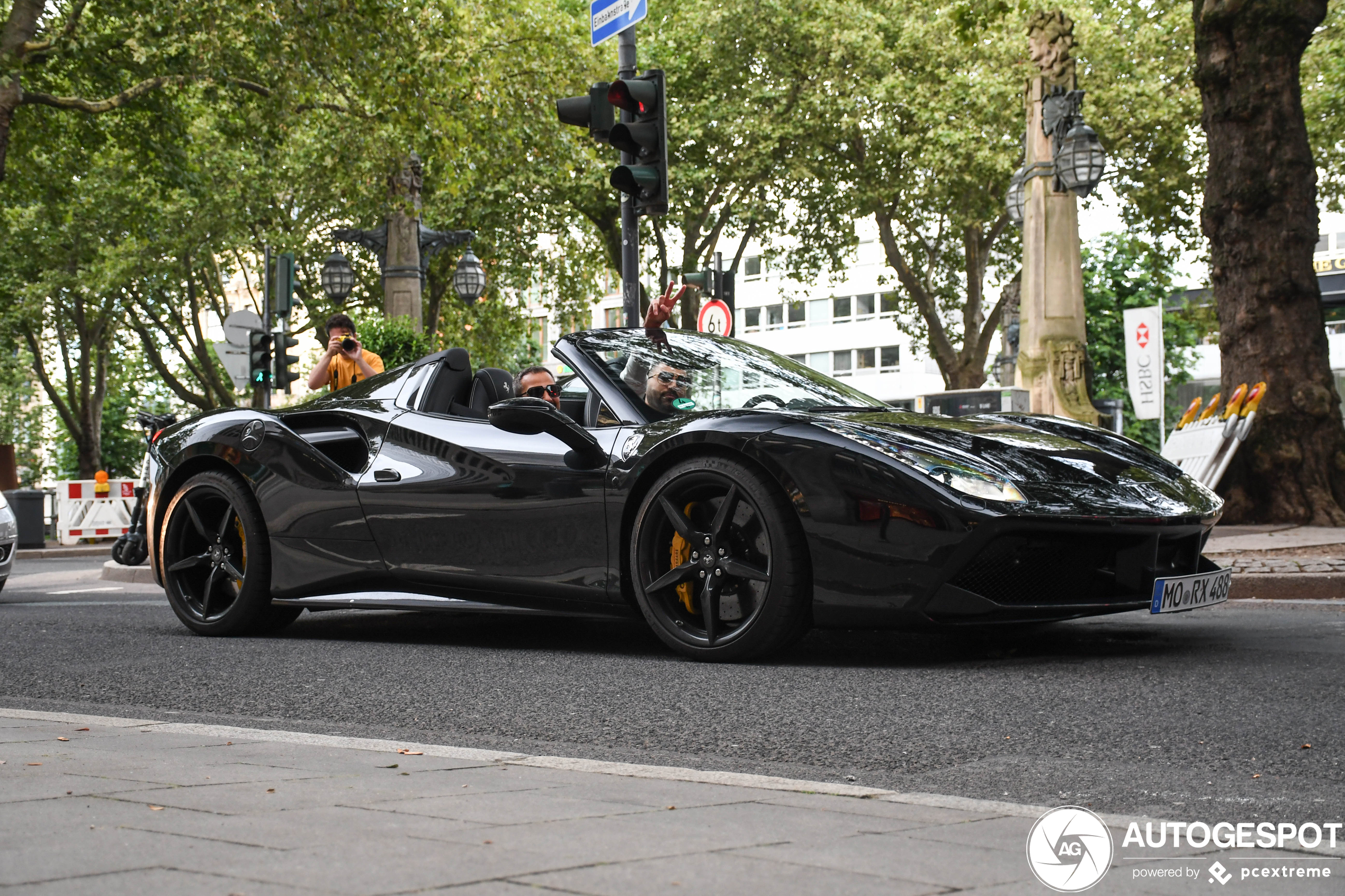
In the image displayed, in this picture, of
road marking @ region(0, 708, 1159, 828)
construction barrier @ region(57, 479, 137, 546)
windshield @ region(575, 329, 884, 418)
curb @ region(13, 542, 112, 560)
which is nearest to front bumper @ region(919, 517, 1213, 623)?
windshield @ region(575, 329, 884, 418)

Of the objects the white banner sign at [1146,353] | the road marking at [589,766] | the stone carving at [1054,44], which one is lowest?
the road marking at [589,766]

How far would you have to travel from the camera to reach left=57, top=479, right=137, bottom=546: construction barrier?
24.7 meters

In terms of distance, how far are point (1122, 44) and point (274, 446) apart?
25.1m

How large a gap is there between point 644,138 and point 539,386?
3938 mm

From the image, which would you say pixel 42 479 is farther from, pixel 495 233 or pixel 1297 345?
pixel 1297 345

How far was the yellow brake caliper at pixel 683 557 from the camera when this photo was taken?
18.0 feet

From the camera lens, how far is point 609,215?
104 feet

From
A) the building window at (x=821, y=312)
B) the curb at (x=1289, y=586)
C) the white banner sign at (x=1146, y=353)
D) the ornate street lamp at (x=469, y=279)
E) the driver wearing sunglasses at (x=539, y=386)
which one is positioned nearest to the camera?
the driver wearing sunglasses at (x=539, y=386)

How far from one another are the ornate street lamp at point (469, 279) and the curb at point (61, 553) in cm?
773

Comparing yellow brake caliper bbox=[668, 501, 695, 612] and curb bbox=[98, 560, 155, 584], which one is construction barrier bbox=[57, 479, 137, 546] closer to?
curb bbox=[98, 560, 155, 584]

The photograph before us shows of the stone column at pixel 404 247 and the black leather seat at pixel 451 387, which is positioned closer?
the black leather seat at pixel 451 387

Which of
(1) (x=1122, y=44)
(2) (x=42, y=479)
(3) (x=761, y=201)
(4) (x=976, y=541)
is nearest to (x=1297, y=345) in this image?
(4) (x=976, y=541)

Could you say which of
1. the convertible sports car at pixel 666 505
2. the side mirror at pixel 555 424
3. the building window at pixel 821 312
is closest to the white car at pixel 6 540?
the convertible sports car at pixel 666 505

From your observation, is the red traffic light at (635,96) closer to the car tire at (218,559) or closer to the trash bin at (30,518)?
the car tire at (218,559)
